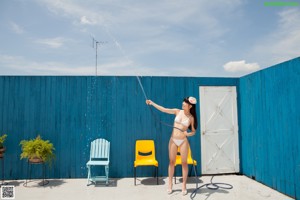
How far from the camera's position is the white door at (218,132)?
698 cm

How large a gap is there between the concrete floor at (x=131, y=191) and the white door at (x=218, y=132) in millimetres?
522

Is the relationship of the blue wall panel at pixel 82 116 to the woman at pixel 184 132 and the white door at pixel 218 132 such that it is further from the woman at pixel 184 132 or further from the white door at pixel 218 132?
the woman at pixel 184 132

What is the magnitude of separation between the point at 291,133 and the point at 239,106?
2.22 m

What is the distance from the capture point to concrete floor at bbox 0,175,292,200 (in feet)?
17.0

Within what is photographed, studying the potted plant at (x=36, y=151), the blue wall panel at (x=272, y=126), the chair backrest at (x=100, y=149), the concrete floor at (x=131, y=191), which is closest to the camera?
the blue wall panel at (x=272, y=126)

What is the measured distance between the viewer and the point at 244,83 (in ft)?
22.7

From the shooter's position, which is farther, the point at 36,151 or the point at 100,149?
the point at 100,149

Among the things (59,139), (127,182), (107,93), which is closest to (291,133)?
(127,182)

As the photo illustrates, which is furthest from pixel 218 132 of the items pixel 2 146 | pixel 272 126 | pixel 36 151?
pixel 2 146

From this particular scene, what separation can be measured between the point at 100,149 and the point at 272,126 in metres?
4.03

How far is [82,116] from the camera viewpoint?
670 centimetres

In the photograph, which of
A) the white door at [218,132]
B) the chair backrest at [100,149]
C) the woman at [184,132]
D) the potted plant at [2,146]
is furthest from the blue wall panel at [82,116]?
the woman at [184,132]

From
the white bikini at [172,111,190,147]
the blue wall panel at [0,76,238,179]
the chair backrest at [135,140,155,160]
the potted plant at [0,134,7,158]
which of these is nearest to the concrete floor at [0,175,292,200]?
the blue wall panel at [0,76,238,179]

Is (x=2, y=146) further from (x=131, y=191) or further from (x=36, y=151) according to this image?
(x=131, y=191)
